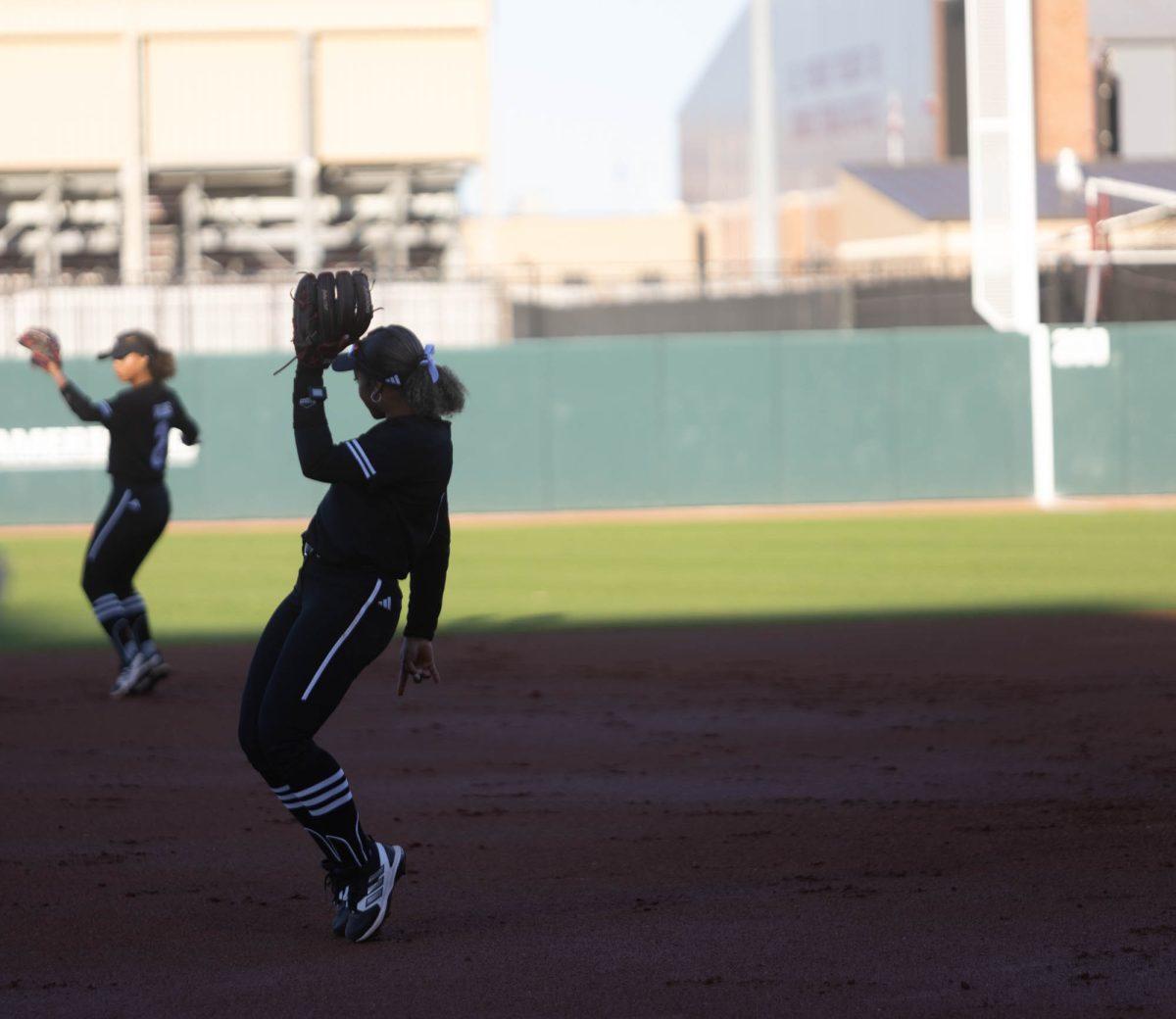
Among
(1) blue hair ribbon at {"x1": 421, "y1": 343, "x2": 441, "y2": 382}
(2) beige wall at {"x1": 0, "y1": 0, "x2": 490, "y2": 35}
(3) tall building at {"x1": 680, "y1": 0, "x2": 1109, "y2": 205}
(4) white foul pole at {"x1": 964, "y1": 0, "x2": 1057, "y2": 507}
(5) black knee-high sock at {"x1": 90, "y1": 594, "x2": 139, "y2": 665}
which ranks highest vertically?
(3) tall building at {"x1": 680, "y1": 0, "x2": 1109, "y2": 205}

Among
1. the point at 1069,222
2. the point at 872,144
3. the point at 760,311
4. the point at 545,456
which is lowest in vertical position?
the point at 545,456

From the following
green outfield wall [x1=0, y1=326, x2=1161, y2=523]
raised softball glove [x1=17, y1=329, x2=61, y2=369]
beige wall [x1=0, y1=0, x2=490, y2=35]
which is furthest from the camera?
beige wall [x1=0, y1=0, x2=490, y2=35]

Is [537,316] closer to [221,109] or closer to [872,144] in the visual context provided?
[221,109]

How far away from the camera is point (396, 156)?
136 feet

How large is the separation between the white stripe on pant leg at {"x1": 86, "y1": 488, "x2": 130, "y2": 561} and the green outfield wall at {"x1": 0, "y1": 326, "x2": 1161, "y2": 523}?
16.9 metres

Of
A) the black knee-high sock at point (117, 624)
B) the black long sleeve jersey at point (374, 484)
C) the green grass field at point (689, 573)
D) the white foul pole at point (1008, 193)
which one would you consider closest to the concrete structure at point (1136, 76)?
the white foul pole at point (1008, 193)

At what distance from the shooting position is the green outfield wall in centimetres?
2795

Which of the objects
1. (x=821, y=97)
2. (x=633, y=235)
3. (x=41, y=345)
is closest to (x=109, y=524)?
(x=41, y=345)

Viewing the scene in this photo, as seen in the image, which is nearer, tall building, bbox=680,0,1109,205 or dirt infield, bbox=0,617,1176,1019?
dirt infield, bbox=0,617,1176,1019

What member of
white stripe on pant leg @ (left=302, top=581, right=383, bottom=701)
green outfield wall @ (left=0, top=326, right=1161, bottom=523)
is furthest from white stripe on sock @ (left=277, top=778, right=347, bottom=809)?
green outfield wall @ (left=0, top=326, right=1161, bottom=523)

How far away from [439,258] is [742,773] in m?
38.0

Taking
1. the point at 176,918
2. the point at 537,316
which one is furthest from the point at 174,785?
the point at 537,316

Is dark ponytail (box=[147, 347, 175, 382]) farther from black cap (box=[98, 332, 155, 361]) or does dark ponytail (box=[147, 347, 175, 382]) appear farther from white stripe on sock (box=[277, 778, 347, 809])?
white stripe on sock (box=[277, 778, 347, 809])

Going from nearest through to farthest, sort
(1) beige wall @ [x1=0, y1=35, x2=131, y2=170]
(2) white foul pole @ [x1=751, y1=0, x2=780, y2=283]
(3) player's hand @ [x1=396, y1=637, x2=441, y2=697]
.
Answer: (3) player's hand @ [x1=396, y1=637, x2=441, y2=697] < (2) white foul pole @ [x1=751, y1=0, x2=780, y2=283] < (1) beige wall @ [x1=0, y1=35, x2=131, y2=170]
